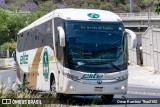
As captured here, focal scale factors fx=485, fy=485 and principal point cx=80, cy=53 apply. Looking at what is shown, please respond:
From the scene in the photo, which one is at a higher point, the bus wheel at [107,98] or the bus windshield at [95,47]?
the bus windshield at [95,47]

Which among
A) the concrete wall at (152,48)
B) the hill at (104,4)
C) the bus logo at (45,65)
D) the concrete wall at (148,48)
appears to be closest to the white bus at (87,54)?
the bus logo at (45,65)

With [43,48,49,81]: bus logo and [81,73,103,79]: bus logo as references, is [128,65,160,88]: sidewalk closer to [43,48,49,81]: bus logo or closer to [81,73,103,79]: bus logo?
[43,48,49,81]: bus logo

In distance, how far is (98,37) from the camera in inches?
683

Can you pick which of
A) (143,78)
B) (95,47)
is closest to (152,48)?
(143,78)

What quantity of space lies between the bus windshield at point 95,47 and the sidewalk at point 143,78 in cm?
1522

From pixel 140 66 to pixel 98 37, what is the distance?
3370 cm

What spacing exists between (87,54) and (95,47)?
0.41 m

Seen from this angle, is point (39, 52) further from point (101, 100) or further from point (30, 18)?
point (30, 18)

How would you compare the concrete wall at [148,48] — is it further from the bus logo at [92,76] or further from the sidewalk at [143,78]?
the bus logo at [92,76]

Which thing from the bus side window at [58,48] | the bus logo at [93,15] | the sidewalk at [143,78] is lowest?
the sidewalk at [143,78]

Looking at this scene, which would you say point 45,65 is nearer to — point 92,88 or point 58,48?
point 58,48

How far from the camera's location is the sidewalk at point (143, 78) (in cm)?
3409

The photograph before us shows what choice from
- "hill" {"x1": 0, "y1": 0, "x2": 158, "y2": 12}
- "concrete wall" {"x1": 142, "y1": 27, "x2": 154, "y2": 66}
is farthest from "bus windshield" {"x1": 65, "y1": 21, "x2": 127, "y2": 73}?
"hill" {"x1": 0, "y1": 0, "x2": 158, "y2": 12}

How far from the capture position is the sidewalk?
112 feet
